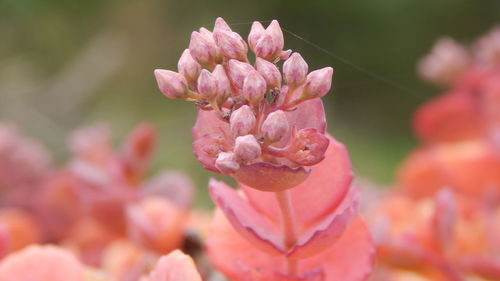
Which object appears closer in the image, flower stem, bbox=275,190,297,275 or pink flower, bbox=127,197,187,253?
flower stem, bbox=275,190,297,275

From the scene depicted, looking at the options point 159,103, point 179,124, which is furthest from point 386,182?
point 159,103

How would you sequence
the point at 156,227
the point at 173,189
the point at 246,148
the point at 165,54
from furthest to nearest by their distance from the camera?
the point at 165,54 → the point at 173,189 → the point at 156,227 → the point at 246,148

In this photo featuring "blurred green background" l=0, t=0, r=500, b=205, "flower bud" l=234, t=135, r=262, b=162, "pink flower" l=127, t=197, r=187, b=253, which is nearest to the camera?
"flower bud" l=234, t=135, r=262, b=162

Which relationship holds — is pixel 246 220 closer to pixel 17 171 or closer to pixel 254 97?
pixel 254 97

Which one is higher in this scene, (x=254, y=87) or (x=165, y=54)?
(x=254, y=87)

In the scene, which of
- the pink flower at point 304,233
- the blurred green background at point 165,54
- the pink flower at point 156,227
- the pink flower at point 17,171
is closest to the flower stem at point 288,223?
the pink flower at point 304,233

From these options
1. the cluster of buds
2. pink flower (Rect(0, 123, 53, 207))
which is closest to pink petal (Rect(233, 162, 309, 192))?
the cluster of buds

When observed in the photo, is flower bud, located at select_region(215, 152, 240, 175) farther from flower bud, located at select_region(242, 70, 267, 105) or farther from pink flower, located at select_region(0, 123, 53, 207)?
pink flower, located at select_region(0, 123, 53, 207)

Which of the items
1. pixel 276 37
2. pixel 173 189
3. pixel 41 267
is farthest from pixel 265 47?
pixel 173 189
